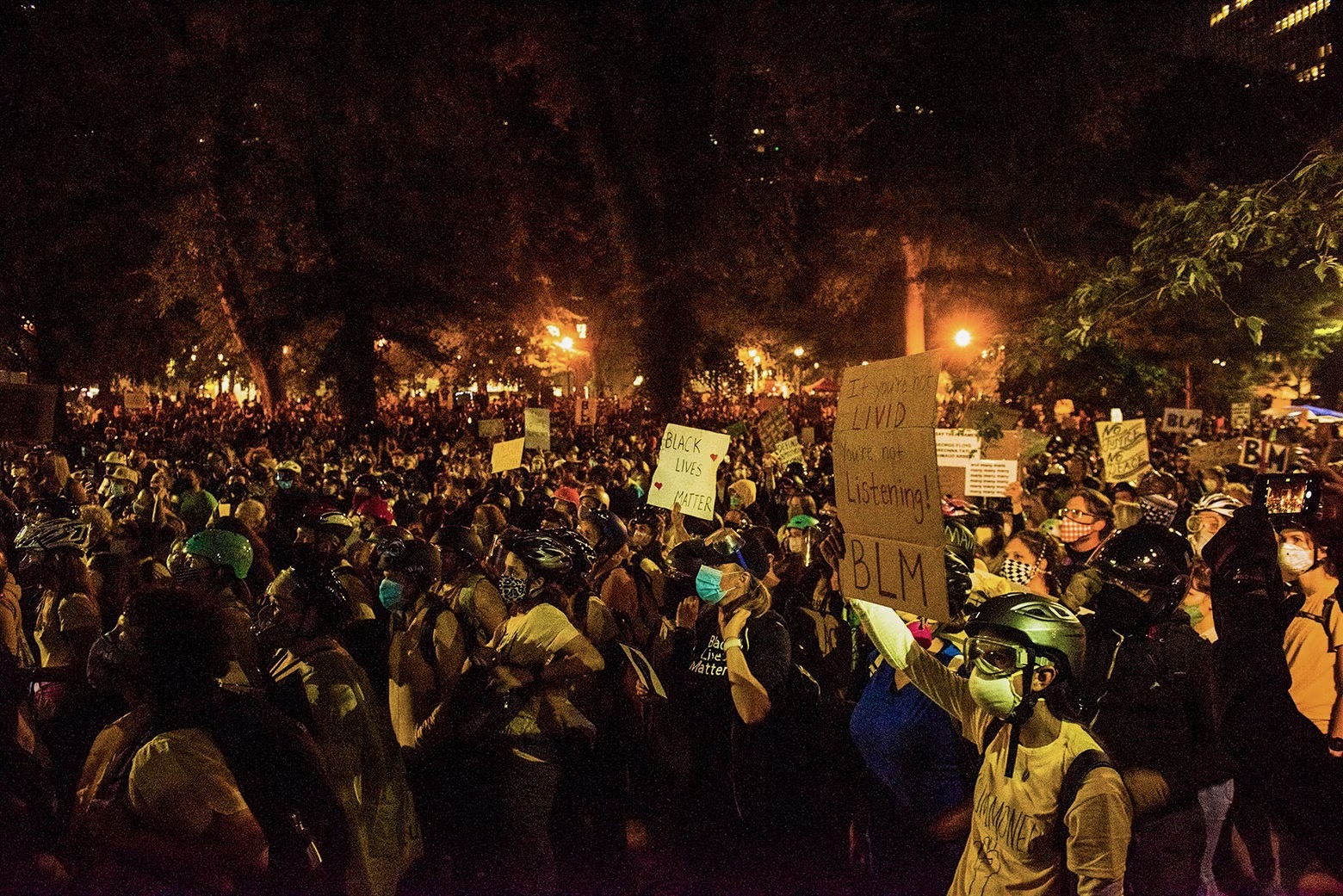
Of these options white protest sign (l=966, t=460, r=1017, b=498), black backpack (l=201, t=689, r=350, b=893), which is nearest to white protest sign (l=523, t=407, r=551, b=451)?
white protest sign (l=966, t=460, r=1017, b=498)

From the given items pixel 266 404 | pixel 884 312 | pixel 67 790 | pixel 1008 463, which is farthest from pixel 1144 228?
pixel 884 312

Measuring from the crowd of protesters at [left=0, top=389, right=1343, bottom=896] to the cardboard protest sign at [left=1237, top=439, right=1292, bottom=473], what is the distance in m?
5.80

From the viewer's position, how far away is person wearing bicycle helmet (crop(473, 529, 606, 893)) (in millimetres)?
Answer: 3939

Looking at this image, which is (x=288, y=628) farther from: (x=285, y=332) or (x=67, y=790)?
(x=285, y=332)

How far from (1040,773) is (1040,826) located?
138 mm

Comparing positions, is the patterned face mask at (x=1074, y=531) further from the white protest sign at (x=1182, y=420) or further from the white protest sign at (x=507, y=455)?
the white protest sign at (x=1182, y=420)

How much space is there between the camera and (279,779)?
2.85 meters

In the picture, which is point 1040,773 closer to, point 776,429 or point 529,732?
point 529,732

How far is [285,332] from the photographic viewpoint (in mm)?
26891

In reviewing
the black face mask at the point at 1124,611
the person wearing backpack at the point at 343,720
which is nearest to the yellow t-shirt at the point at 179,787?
the person wearing backpack at the point at 343,720

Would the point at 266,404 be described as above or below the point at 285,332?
below

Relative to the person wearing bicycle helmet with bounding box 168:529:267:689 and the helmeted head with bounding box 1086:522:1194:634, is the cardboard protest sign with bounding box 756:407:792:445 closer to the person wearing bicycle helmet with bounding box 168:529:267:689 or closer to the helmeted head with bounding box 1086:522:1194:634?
the person wearing bicycle helmet with bounding box 168:529:267:689

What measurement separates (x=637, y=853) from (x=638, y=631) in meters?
1.29

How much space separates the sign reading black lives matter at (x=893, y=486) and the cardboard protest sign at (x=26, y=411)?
22.0ft
